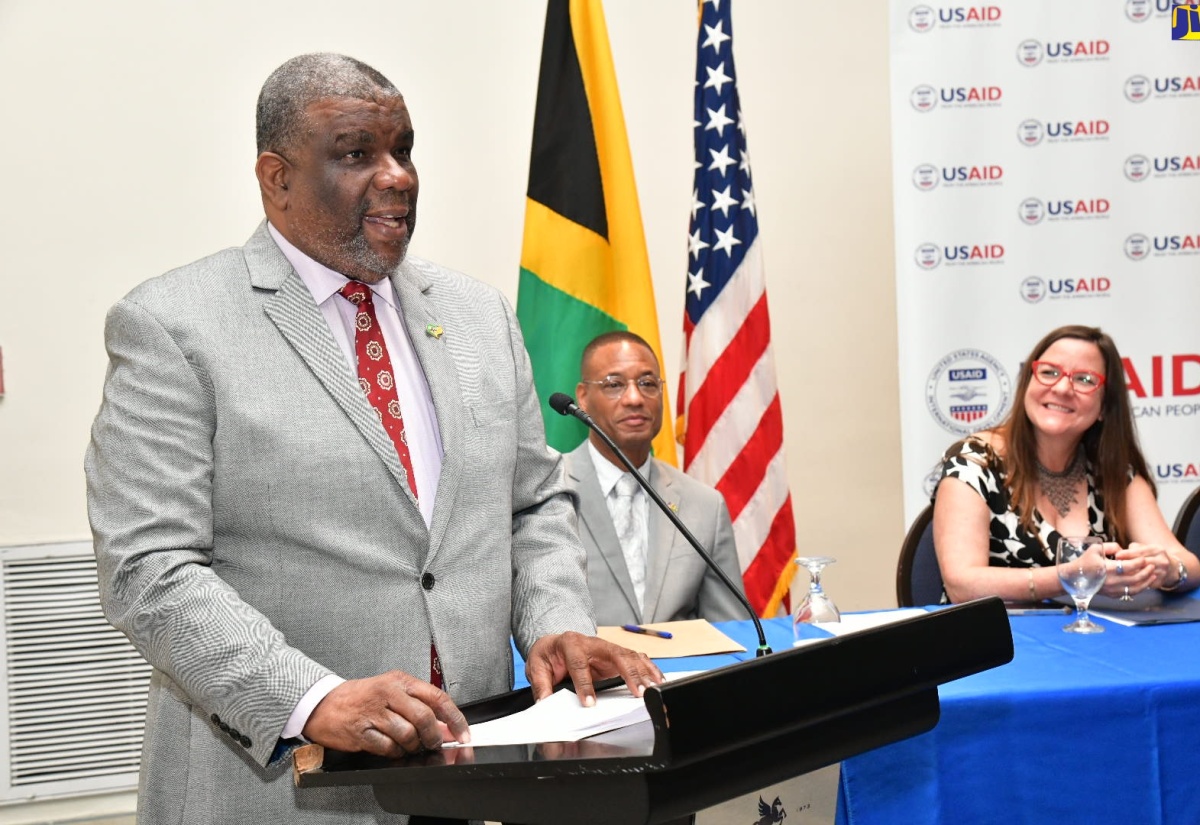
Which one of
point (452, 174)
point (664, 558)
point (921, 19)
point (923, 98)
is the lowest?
point (664, 558)

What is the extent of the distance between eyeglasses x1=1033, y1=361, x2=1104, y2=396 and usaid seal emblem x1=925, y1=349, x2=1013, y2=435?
1.06m

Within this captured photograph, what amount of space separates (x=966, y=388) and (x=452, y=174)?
2198 mm

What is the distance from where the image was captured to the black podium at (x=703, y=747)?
104cm

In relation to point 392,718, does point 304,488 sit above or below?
above

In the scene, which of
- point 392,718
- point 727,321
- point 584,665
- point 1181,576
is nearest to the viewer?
point 392,718

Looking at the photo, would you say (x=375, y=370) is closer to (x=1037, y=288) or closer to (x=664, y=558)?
(x=664, y=558)

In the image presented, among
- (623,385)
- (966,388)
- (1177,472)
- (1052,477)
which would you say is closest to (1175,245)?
(1177,472)

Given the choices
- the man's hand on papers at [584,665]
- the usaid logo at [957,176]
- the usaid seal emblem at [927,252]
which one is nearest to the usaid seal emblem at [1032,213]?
the usaid logo at [957,176]

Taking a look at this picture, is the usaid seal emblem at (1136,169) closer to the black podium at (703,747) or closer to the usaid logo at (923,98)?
the usaid logo at (923,98)

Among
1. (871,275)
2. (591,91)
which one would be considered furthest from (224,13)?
(871,275)

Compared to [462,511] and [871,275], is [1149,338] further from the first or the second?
[462,511]

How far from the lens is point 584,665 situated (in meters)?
1.44

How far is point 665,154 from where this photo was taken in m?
5.09

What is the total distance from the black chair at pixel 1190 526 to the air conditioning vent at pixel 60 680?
12.0ft
